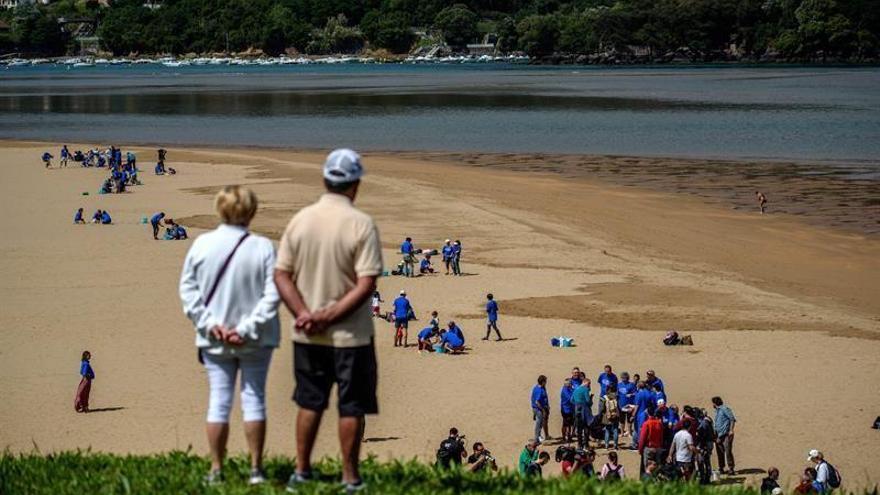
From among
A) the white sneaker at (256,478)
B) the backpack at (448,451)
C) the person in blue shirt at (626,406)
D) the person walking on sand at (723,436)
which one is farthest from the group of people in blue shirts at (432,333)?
the white sneaker at (256,478)

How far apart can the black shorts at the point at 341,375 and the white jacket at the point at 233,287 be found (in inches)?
10.1

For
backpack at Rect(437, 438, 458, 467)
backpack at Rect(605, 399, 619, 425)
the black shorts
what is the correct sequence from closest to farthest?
the black shorts → backpack at Rect(437, 438, 458, 467) → backpack at Rect(605, 399, 619, 425)

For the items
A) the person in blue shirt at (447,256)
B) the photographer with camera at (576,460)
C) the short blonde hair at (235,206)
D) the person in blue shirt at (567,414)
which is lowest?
the person in blue shirt at (447,256)

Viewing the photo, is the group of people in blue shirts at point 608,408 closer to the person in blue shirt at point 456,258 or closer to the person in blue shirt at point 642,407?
the person in blue shirt at point 642,407

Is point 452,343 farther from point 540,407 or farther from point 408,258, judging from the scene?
point 408,258

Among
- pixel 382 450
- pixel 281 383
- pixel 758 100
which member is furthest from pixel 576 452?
pixel 758 100

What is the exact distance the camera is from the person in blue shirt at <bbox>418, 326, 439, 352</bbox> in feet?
80.6

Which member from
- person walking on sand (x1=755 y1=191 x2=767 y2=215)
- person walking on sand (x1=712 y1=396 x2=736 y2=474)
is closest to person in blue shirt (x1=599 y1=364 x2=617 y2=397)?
person walking on sand (x1=712 y1=396 x2=736 y2=474)

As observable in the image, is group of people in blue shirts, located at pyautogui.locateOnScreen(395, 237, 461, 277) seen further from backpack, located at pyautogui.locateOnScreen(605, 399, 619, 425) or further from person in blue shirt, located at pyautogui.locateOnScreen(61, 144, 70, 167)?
person in blue shirt, located at pyautogui.locateOnScreen(61, 144, 70, 167)

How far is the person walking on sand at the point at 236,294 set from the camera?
27.3 feet

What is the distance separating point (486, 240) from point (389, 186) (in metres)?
13.2

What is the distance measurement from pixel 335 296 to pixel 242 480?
141 centimetres

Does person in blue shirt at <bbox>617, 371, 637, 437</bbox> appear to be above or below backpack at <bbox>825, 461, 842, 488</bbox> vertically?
below

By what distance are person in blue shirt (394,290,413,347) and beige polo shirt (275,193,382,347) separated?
15.8 meters
